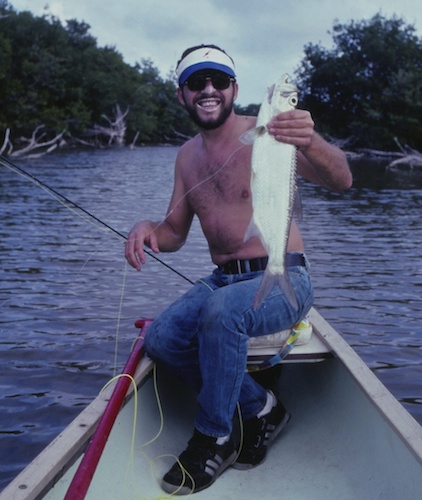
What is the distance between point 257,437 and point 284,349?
0.56m

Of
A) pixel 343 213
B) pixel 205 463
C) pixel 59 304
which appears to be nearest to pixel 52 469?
pixel 205 463

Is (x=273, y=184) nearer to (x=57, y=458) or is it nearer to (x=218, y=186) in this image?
(x=218, y=186)

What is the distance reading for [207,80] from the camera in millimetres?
4270

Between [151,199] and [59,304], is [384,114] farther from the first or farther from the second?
[59,304]

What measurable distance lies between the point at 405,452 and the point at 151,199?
18017mm

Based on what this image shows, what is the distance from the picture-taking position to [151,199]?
2094cm

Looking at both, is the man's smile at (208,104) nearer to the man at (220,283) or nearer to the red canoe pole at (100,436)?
the man at (220,283)

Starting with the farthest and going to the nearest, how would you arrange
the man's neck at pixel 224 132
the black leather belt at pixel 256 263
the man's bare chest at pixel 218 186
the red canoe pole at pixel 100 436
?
the man's neck at pixel 224 132, the man's bare chest at pixel 218 186, the black leather belt at pixel 256 263, the red canoe pole at pixel 100 436

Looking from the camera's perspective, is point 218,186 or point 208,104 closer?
point 208,104

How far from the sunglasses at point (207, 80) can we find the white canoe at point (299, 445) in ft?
5.52

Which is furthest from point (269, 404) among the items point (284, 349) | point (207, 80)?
point (207, 80)

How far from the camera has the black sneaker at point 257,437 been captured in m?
4.13

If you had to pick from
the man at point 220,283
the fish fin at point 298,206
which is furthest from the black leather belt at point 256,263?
the fish fin at point 298,206

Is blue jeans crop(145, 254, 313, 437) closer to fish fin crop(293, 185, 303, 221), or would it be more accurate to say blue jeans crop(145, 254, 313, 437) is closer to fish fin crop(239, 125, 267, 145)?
fish fin crop(293, 185, 303, 221)
